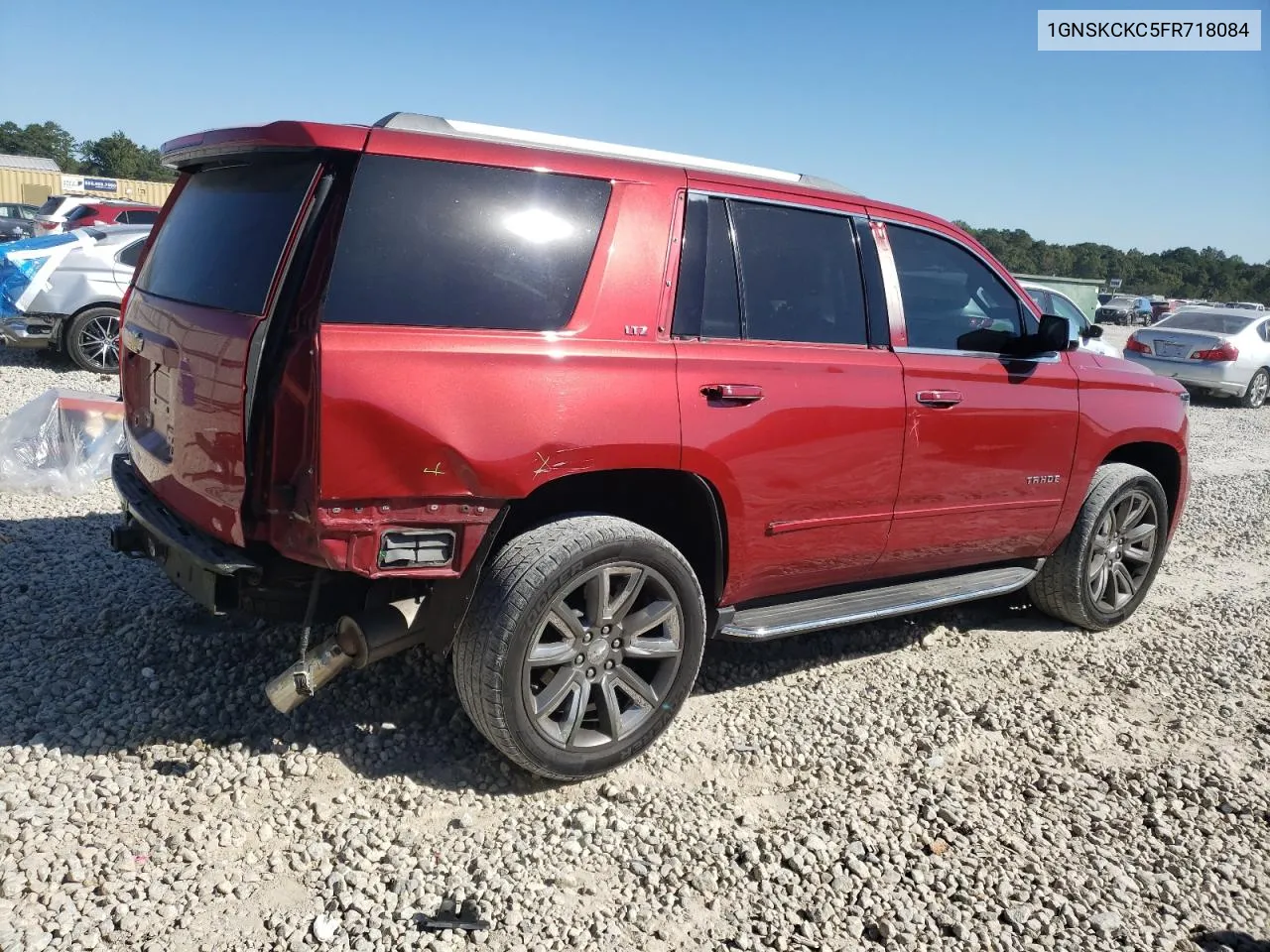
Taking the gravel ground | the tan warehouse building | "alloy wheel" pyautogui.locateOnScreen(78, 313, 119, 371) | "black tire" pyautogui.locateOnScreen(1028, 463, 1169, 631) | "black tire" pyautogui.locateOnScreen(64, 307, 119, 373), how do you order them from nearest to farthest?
the gravel ground, "black tire" pyautogui.locateOnScreen(1028, 463, 1169, 631), "black tire" pyautogui.locateOnScreen(64, 307, 119, 373), "alloy wheel" pyautogui.locateOnScreen(78, 313, 119, 371), the tan warehouse building

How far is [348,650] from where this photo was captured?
299 cm

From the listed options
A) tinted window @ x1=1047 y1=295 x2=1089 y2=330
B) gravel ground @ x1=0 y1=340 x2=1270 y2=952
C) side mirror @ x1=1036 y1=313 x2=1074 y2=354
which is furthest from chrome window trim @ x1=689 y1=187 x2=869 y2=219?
tinted window @ x1=1047 y1=295 x2=1089 y2=330

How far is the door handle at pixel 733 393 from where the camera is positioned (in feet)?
10.8

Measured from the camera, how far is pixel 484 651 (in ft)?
9.70

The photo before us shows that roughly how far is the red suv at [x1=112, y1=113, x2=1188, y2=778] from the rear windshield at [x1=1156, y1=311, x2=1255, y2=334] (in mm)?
14036

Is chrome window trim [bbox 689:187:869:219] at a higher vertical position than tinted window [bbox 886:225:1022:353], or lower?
higher

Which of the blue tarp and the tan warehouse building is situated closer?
the blue tarp

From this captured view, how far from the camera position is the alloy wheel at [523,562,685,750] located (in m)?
3.10

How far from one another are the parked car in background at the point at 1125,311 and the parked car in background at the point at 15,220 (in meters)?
39.7

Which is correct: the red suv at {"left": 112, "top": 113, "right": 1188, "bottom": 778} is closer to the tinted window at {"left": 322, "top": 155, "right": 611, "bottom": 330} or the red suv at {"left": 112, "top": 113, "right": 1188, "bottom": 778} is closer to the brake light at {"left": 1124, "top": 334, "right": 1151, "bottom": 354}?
the tinted window at {"left": 322, "top": 155, "right": 611, "bottom": 330}

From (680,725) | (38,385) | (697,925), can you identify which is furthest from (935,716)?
(38,385)

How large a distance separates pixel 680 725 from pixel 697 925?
43.1 inches

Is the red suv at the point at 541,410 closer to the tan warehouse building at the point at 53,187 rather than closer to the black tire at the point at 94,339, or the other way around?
the black tire at the point at 94,339

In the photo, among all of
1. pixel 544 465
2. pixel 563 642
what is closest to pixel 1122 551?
pixel 563 642
